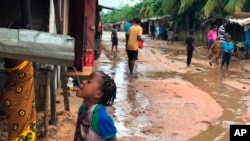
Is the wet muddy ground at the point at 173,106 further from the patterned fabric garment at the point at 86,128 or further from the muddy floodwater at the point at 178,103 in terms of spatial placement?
the patterned fabric garment at the point at 86,128

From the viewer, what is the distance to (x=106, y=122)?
9.66ft

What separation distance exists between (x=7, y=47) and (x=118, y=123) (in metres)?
5.00

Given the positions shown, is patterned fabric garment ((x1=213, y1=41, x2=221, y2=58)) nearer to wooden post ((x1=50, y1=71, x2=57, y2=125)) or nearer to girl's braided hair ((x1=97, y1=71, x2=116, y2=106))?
wooden post ((x1=50, y1=71, x2=57, y2=125))

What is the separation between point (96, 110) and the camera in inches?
118

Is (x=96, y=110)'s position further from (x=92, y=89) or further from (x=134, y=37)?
(x=134, y=37)

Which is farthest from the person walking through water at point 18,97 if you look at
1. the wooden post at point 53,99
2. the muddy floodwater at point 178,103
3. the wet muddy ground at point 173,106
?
the muddy floodwater at point 178,103

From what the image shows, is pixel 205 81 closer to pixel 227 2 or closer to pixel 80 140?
pixel 80 140

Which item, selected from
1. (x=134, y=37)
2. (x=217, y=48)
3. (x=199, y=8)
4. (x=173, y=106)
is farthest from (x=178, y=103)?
(x=199, y=8)

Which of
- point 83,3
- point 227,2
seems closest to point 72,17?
point 83,3

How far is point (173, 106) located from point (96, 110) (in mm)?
6171

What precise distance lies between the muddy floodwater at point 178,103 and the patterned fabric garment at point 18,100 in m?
2.31

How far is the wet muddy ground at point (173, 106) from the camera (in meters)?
7.02

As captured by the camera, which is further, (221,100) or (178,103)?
(221,100)

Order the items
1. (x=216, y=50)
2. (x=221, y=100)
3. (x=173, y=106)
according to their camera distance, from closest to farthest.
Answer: (x=173, y=106)
(x=221, y=100)
(x=216, y=50)
